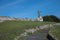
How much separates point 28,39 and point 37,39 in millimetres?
1317

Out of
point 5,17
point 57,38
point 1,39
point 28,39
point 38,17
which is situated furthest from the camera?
point 38,17

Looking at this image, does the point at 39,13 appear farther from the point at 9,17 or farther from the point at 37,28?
the point at 37,28

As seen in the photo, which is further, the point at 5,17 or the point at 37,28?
the point at 5,17

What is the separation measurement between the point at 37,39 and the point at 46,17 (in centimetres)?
7052

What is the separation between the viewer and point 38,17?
7438cm

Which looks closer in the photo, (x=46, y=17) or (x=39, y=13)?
(x=39, y=13)

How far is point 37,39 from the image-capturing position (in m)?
26.5

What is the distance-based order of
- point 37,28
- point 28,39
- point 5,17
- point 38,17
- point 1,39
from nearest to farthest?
1. point 1,39
2. point 28,39
3. point 37,28
4. point 5,17
5. point 38,17

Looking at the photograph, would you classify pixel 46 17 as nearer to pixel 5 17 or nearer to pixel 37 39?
pixel 5 17

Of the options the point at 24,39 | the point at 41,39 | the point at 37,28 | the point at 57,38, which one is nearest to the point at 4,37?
the point at 24,39

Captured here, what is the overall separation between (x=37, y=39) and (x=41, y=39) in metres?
0.57

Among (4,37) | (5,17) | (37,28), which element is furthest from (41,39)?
(5,17)

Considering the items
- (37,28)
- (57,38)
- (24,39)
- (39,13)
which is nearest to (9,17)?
(37,28)

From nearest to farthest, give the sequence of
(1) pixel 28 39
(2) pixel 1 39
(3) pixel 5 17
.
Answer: (2) pixel 1 39 → (1) pixel 28 39 → (3) pixel 5 17
